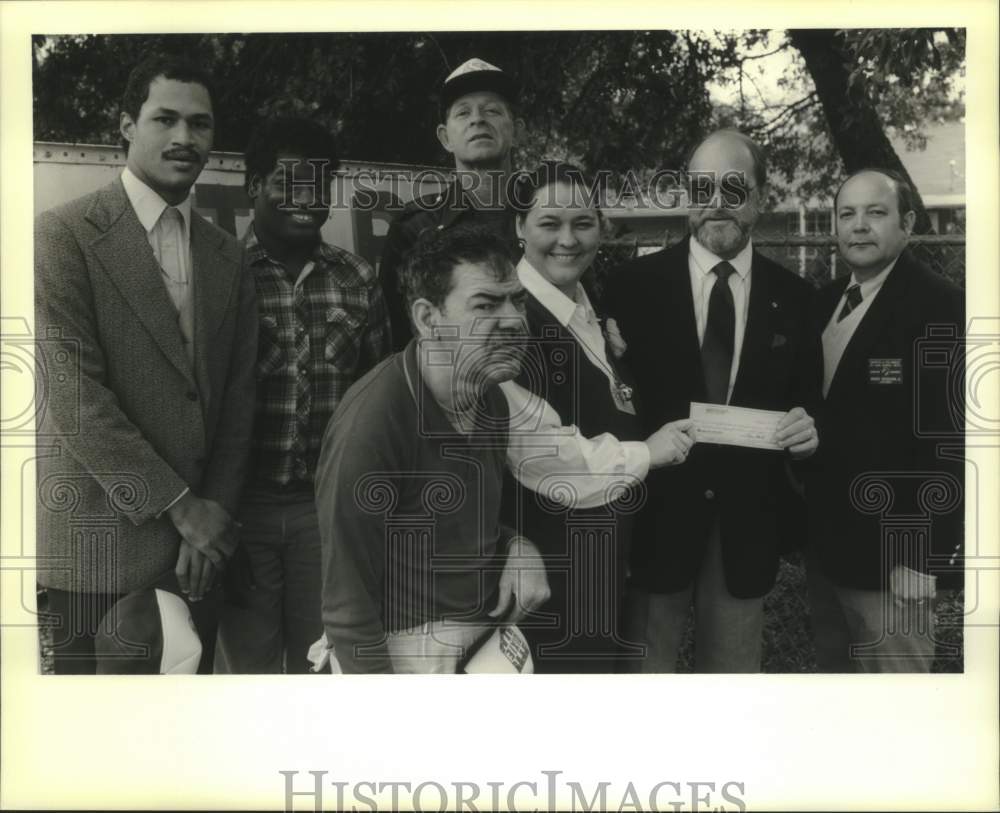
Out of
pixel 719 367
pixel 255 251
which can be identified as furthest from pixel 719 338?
pixel 255 251

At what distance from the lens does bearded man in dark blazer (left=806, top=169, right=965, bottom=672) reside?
4.53 meters

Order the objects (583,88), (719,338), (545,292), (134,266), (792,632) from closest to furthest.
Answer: (134,266), (545,292), (719,338), (583,88), (792,632)

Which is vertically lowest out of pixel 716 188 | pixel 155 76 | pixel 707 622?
pixel 707 622

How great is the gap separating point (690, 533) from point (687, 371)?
1.87ft

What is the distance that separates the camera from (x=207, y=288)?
14.3 ft

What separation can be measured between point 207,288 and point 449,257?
2.71 feet

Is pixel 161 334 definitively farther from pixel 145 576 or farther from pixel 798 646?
pixel 798 646

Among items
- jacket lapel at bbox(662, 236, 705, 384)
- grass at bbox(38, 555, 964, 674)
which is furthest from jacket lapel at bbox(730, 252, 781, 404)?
grass at bbox(38, 555, 964, 674)

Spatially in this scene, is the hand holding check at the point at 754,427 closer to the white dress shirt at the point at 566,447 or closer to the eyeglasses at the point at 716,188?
the white dress shirt at the point at 566,447

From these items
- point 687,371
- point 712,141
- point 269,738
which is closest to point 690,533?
point 687,371

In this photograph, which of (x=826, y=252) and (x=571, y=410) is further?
(x=826, y=252)

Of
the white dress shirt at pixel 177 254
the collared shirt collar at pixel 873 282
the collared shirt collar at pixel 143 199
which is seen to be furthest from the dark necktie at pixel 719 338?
the collared shirt collar at pixel 143 199

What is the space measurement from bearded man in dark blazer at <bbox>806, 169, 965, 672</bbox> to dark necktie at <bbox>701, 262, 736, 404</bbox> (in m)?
0.34

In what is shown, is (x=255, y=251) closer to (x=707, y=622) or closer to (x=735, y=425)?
(x=735, y=425)
